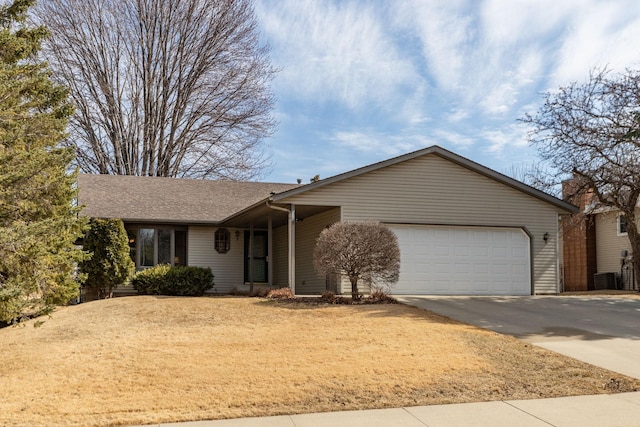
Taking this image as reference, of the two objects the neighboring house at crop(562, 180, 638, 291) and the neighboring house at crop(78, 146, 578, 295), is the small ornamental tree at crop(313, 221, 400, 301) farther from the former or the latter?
the neighboring house at crop(562, 180, 638, 291)

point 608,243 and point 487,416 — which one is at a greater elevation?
point 608,243

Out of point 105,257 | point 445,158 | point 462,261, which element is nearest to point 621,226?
point 462,261

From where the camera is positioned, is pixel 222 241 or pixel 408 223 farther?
pixel 222 241

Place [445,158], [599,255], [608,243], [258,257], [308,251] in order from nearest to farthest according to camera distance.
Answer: [445,158] → [308,251] → [258,257] → [608,243] → [599,255]

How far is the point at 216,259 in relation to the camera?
22.6 m

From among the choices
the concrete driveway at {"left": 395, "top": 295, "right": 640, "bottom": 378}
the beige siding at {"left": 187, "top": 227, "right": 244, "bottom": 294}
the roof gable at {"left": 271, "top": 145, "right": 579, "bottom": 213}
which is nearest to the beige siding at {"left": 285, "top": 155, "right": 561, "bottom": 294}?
the roof gable at {"left": 271, "top": 145, "right": 579, "bottom": 213}

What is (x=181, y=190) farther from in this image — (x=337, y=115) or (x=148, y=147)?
(x=148, y=147)

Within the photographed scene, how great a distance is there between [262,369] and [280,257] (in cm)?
1432

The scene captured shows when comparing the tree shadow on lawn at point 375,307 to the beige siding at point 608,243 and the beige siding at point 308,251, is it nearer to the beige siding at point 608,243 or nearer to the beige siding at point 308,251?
the beige siding at point 308,251

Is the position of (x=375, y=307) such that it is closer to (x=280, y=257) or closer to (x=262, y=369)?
(x=262, y=369)

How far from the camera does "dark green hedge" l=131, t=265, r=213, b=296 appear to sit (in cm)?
1952

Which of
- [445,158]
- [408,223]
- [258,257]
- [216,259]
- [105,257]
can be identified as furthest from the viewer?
[258,257]

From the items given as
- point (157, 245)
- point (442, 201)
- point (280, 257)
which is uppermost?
point (442, 201)

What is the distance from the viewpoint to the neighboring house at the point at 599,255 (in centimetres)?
2830
